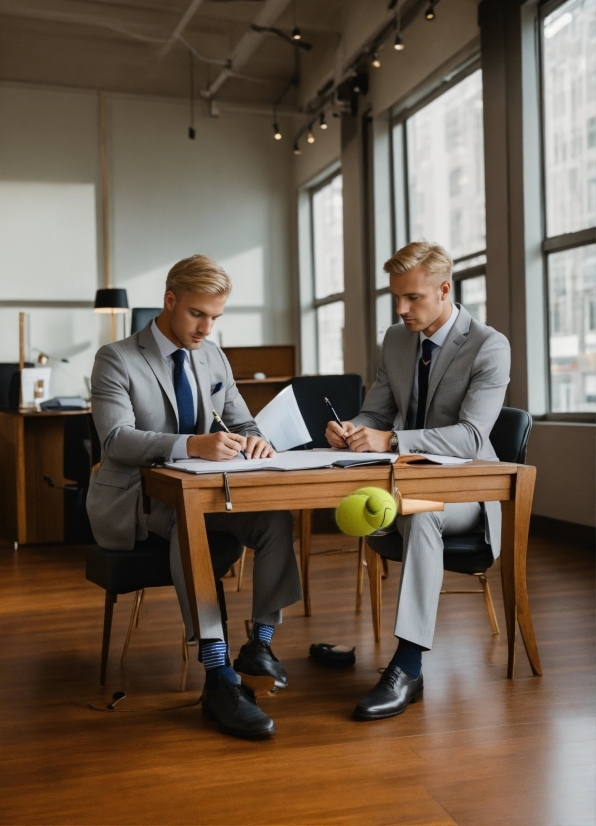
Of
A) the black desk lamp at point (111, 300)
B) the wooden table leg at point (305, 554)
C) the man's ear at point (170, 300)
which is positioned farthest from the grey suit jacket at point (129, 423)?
the black desk lamp at point (111, 300)

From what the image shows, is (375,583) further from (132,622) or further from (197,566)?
(197,566)

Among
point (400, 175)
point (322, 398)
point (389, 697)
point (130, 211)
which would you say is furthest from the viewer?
point (130, 211)

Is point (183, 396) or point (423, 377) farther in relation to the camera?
point (423, 377)

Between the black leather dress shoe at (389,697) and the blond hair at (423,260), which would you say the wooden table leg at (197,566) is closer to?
the black leather dress shoe at (389,697)

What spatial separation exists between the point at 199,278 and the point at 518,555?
3.78ft

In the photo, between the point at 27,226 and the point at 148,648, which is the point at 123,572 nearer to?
the point at 148,648

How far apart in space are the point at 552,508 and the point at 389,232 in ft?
10.8

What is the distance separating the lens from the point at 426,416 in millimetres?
2656

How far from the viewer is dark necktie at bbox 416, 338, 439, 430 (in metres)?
2.70

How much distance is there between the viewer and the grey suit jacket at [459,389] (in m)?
2.46

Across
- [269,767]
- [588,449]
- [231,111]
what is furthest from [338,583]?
[231,111]

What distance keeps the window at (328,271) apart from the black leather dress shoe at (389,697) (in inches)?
258

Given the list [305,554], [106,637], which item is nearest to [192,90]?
[305,554]

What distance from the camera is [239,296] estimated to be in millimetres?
9570
